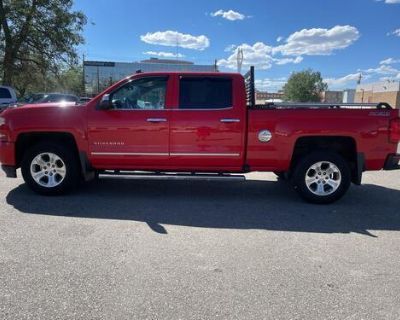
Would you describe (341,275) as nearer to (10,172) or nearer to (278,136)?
(278,136)

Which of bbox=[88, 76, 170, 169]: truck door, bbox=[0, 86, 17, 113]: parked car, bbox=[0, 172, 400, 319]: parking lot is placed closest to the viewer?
bbox=[0, 172, 400, 319]: parking lot

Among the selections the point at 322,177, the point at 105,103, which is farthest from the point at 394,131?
the point at 105,103

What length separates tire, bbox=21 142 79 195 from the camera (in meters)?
6.35

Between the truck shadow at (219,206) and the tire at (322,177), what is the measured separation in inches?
6.7

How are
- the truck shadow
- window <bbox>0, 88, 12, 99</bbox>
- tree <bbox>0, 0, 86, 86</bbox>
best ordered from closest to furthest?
the truck shadow, window <bbox>0, 88, 12, 99</bbox>, tree <bbox>0, 0, 86, 86</bbox>

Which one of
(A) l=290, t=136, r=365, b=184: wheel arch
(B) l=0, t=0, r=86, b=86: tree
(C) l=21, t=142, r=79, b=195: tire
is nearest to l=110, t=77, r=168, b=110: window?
(C) l=21, t=142, r=79, b=195: tire

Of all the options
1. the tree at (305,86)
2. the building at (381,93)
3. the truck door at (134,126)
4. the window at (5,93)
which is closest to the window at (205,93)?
the truck door at (134,126)

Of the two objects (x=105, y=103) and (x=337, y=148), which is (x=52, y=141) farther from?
(x=337, y=148)

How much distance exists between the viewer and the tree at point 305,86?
8381cm

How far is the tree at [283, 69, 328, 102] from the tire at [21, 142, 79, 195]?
3139 inches

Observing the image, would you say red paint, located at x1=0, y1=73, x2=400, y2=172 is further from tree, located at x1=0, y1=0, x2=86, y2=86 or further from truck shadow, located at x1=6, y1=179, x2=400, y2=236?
tree, located at x1=0, y1=0, x2=86, y2=86

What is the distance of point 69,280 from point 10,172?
11.8 feet

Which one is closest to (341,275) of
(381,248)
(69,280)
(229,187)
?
(381,248)

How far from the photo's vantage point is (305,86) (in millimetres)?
84562
